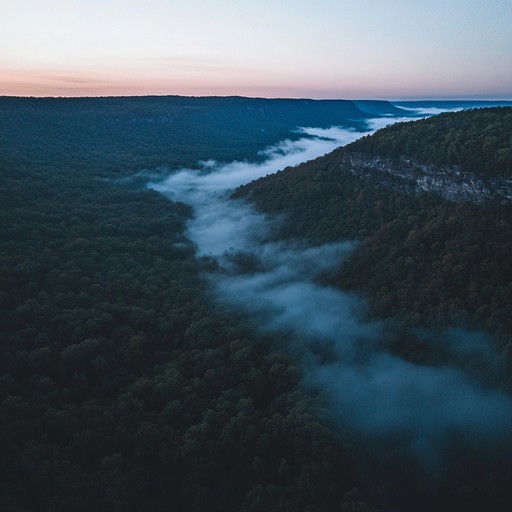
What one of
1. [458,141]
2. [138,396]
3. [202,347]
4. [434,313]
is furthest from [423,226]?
[138,396]

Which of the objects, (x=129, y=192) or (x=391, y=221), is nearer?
(x=391, y=221)

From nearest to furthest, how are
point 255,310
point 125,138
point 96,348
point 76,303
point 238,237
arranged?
point 96,348 → point 76,303 → point 255,310 → point 238,237 → point 125,138

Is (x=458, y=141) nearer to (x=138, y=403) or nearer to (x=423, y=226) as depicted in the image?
(x=423, y=226)

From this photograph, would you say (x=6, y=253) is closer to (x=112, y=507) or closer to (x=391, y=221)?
(x=112, y=507)

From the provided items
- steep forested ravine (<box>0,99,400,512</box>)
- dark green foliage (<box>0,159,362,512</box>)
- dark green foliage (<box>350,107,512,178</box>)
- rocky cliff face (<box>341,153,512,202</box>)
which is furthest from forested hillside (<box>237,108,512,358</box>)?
dark green foliage (<box>0,159,362,512</box>)

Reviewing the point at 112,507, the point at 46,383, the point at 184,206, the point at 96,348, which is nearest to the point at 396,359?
the point at 112,507
